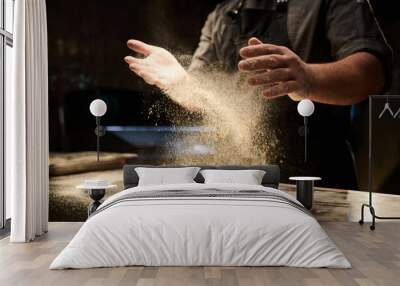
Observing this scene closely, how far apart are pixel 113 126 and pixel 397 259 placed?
3.93 metres

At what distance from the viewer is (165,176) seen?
6590 mm

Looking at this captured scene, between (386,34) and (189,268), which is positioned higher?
(386,34)

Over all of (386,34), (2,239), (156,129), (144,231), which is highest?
(386,34)

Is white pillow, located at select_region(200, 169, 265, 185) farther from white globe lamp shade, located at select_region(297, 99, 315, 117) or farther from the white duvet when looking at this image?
the white duvet

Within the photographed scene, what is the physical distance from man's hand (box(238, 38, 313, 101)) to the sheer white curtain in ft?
8.49

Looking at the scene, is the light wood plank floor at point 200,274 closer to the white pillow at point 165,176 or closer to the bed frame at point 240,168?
the white pillow at point 165,176

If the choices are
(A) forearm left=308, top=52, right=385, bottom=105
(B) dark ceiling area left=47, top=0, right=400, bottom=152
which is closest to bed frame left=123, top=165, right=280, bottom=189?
(B) dark ceiling area left=47, top=0, right=400, bottom=152

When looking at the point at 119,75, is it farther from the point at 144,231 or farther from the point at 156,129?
the point at 144,231

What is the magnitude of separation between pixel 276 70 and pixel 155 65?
5.19ft

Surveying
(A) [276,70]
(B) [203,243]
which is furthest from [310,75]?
(B) [203,243]

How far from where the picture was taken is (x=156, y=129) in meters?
7.25

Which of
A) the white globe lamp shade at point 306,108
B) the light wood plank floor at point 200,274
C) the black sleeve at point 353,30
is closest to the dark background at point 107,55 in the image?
the black sleeve at point 353,30

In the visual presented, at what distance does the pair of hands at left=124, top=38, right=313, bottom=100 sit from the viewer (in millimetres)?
7109

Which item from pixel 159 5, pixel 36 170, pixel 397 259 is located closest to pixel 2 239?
pixel 36 170
